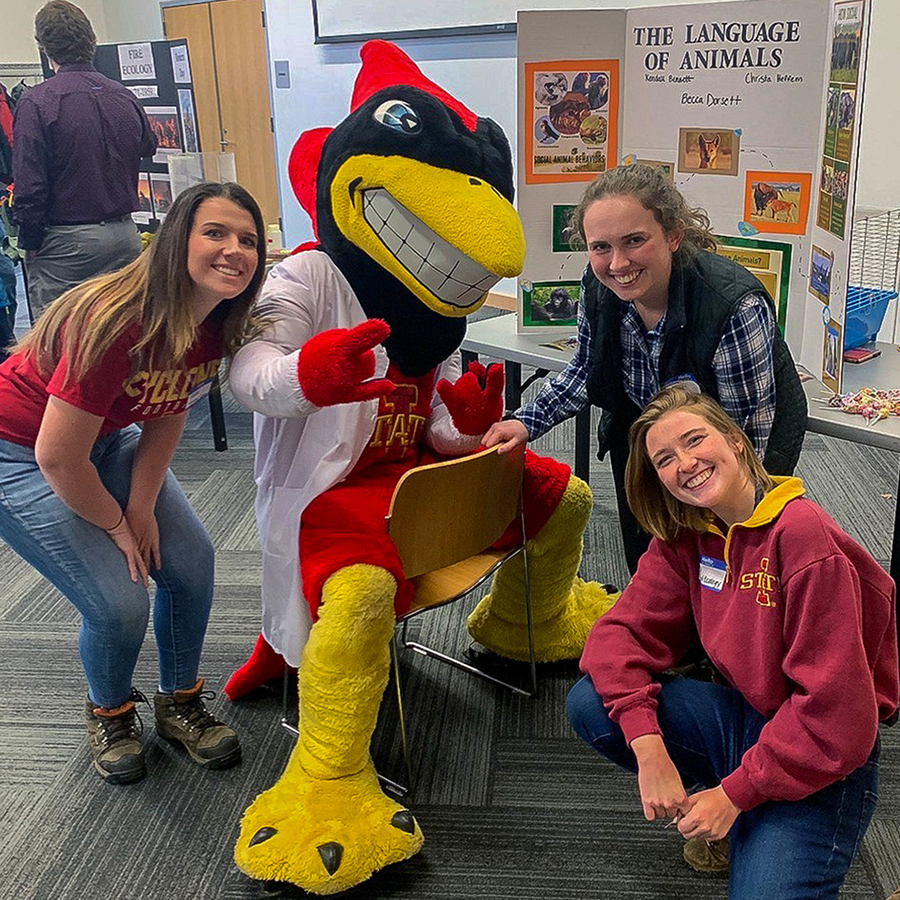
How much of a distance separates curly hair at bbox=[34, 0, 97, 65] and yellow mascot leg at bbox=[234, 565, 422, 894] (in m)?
2.67

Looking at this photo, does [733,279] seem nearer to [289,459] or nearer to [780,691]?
[780,691]

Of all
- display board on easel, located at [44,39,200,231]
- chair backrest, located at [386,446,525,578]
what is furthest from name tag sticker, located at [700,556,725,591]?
display board on easel, located at [44,39,200,231]

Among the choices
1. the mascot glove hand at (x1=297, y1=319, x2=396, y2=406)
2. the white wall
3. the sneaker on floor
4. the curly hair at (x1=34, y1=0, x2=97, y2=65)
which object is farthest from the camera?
the white wall

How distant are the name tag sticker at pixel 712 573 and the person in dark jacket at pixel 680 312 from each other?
0.48 m

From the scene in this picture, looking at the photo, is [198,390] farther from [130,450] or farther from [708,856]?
[708,856]

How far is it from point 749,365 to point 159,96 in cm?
399

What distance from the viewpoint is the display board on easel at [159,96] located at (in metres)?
4.50

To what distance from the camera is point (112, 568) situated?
1708mm

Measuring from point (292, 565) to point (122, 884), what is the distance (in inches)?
24.2

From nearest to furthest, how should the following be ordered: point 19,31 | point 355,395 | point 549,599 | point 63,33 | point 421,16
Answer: point 355,395 → point 549,599 → point 63,33 → point 421,16 → point 19,31

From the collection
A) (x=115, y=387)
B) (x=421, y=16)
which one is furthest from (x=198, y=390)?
(x=421, y=16)

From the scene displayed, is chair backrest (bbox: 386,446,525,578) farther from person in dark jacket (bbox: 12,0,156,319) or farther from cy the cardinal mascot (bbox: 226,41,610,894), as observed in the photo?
person in dark jacket (bbox: 12,0,156,319)

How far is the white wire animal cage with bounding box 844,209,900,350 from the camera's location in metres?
2.32

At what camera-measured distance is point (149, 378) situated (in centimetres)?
157
